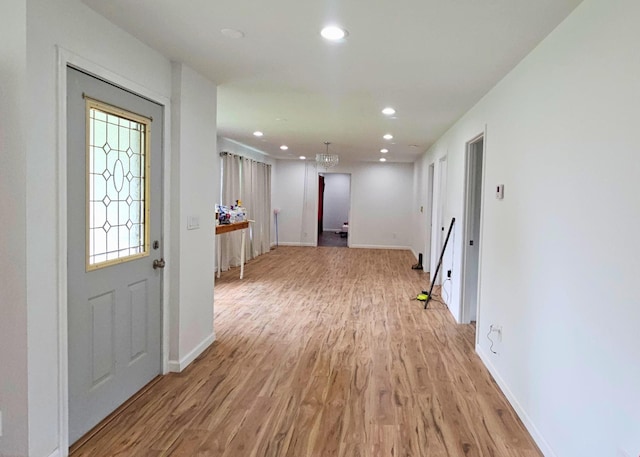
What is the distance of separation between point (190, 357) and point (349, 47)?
2.60m

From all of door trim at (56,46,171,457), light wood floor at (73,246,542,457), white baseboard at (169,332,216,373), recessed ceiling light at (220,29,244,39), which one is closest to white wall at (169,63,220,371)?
white baseboard at (169,332,216,373)

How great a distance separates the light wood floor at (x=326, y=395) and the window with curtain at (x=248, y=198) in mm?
2763

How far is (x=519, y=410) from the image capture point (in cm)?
264

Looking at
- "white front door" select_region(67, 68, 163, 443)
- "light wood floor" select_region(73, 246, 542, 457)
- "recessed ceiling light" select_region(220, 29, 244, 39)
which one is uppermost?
"recessed ceiling light" select_region(220, 29, 244, 39)

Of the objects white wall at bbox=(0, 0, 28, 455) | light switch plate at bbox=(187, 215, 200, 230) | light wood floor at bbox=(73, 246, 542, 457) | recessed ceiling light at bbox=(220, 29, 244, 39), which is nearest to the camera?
white wall at bbox=(0, 0, 28, 455)

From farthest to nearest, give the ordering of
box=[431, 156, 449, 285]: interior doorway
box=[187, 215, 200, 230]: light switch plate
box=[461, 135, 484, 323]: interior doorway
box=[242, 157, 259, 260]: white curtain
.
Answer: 1. box=[242, 157, 259, 260]: white curtain
2. box=[431, 156, 449, 285]: interior doorway
3. box=[461, 135, 484, 323]: interior doorway
4. box=[187, 215, 200, 230]: light switch plate

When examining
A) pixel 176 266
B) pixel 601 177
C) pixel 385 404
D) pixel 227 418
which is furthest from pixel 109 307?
pixel 601 177

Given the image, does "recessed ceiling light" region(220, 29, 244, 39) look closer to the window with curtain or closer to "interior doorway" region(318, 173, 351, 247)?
the window with curtain

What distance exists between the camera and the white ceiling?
7.04ft

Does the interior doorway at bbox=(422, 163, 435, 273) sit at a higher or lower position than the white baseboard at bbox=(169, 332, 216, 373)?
higher

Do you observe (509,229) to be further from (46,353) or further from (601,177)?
(46,353)

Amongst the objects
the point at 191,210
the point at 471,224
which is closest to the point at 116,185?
the point at 191,210

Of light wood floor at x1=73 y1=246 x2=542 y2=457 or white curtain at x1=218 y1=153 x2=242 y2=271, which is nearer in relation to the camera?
light wood floor at x1=73 y1=246 x2=542 y2=457

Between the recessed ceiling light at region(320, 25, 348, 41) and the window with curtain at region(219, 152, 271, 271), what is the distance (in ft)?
16.9
